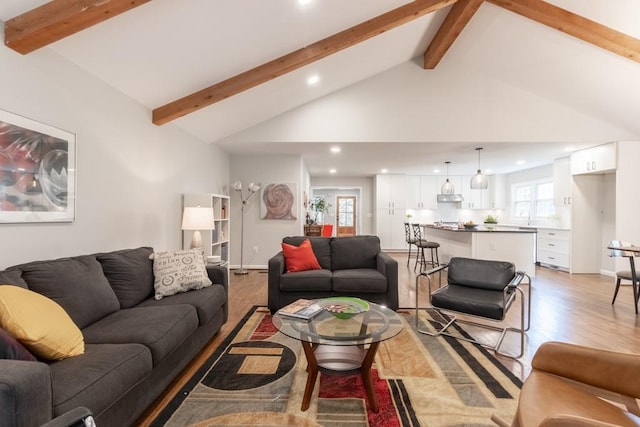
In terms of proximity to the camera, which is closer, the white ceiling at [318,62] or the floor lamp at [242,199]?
the white ceiling at [318,62]

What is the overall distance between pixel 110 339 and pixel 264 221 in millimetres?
4496

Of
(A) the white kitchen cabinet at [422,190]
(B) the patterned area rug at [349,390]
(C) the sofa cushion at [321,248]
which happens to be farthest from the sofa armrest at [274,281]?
(A) the white kitchen cabinet at [422,190]

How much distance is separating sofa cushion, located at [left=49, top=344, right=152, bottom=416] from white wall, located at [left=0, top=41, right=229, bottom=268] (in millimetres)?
1046

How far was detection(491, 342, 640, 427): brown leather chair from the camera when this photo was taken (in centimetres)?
115

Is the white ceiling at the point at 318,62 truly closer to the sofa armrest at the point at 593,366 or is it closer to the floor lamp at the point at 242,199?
the floor lamp at the point at 242,199

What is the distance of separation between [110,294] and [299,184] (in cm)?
429

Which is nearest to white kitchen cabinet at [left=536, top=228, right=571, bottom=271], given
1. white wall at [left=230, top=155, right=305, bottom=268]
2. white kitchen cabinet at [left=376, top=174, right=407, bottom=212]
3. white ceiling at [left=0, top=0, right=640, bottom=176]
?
white ceiling at [left=0, top=0, right=640, bottom=176]

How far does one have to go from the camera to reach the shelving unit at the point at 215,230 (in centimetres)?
426

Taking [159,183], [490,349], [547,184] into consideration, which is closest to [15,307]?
[159,183]

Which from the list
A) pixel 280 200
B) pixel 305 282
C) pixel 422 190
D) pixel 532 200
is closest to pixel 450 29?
pixel 305 282

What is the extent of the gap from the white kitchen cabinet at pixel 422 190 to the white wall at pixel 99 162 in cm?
650

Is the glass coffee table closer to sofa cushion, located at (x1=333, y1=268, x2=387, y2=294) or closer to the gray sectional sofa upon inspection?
the gray sectional sofa

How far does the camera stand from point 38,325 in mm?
1374

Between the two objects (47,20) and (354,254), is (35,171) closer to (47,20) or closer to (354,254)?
(47,20)
